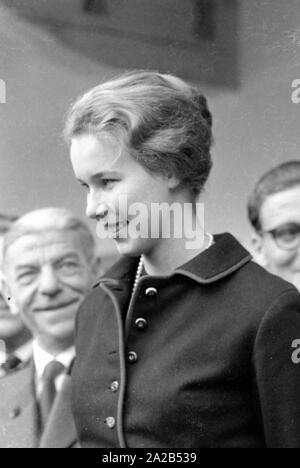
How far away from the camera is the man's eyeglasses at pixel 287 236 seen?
4.68 ft

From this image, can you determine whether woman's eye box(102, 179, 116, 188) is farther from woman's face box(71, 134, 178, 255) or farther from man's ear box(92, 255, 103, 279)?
man's ear box(92, 255, 103, 279)

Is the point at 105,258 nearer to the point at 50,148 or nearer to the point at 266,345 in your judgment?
the point at 50,148

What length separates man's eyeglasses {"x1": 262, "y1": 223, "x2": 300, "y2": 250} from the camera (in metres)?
1.43

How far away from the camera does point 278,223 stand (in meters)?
→ 1.43

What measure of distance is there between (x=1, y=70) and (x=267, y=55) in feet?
1.98

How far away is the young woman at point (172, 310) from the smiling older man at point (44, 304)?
0.17 meters

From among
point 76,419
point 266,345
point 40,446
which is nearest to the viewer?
point 266,345

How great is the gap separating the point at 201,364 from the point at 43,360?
457 mm

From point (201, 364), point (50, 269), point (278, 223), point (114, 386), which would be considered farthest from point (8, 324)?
point (278, 223)

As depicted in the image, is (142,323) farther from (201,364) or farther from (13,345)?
(13,345)

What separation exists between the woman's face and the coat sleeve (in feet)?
0.89

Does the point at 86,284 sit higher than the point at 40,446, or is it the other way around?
the point at 86,284
